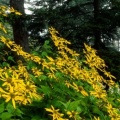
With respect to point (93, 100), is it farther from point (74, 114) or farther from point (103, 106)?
point (74, 114)

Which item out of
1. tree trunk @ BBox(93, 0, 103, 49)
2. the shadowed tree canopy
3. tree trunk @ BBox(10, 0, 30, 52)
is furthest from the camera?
tree trunk @ BBox(93, 0, 103, 49)

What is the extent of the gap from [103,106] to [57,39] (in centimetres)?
105

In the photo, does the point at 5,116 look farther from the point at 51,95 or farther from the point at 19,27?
the point at 19,27

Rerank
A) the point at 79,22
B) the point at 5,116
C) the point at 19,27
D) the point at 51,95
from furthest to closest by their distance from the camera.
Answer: the point at 79,22, the point at 19,27, the point at 51,95, the point at 5,116

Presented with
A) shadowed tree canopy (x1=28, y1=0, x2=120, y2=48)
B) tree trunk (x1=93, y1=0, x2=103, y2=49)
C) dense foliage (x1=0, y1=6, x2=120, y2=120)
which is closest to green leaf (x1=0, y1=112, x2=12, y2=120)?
dense foliage (x1=0, y1=6, x2=120, y2=120)

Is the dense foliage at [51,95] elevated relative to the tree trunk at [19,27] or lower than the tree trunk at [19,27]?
lower

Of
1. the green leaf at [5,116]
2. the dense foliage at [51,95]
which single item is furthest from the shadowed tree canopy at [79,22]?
the green leaf at [5,116]

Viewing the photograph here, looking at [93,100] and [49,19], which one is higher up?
[49,19]

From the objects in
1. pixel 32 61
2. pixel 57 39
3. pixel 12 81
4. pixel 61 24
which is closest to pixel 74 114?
pixel 12 81

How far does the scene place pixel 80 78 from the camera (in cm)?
315

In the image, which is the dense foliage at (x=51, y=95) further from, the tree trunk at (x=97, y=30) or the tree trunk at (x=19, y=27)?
the tree trunk at (x=97, y=30)

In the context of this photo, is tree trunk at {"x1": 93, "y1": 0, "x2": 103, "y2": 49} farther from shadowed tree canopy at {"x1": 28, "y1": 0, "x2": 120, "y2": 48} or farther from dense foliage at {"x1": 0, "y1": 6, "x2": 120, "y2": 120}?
dense foliage at {"x1": 0, "y1": 6, "x2": 120, "y2": 120}

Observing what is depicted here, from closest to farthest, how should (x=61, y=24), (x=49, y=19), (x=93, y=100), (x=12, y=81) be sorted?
(x=12, y=81) < (x=93, y=100) < (x=49, y=19) < (x=61, y=24)

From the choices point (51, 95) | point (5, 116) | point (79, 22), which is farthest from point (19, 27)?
point (5, 116)
